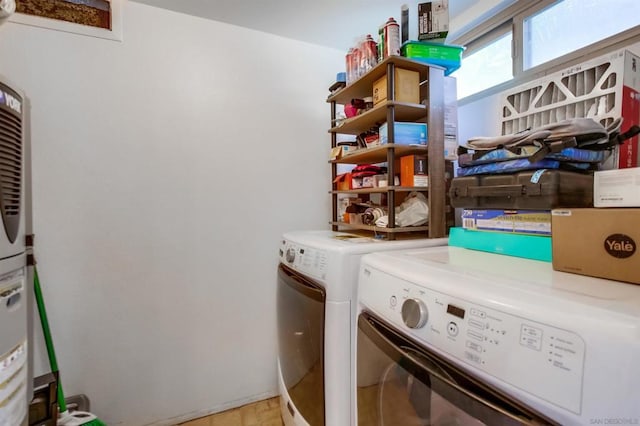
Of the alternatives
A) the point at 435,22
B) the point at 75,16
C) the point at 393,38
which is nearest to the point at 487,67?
the point at 435,22

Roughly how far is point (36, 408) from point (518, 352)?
1.71 m

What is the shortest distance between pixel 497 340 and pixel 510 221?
58 centimetres

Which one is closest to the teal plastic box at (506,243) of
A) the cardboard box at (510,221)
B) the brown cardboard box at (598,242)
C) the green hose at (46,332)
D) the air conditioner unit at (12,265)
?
the cardboard box at (510,221)

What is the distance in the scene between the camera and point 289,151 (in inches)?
75.2

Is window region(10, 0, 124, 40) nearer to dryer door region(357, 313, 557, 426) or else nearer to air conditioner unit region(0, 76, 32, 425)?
air conditioner unit region(0, 76, 32, 425)

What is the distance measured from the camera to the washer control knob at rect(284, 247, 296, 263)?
50.9 inches

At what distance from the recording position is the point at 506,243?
920 mm

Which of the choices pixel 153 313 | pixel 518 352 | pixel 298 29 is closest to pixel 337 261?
pixel 518 352

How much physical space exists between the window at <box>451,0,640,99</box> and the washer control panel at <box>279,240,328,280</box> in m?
1.33

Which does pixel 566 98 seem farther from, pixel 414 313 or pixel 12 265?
pixel 12 265

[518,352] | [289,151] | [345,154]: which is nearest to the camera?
[518,352]

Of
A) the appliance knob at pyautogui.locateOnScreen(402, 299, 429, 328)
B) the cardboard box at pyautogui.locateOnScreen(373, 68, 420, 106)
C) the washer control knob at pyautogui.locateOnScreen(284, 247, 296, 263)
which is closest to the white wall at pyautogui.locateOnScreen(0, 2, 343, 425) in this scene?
the washer control knob at pyautogui.locateOnScreen(284, 247, 296, 263)

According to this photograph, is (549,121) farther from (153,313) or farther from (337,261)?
(153,313)

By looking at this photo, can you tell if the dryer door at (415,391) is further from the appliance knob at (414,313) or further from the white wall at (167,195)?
the white wall at (167,195)
